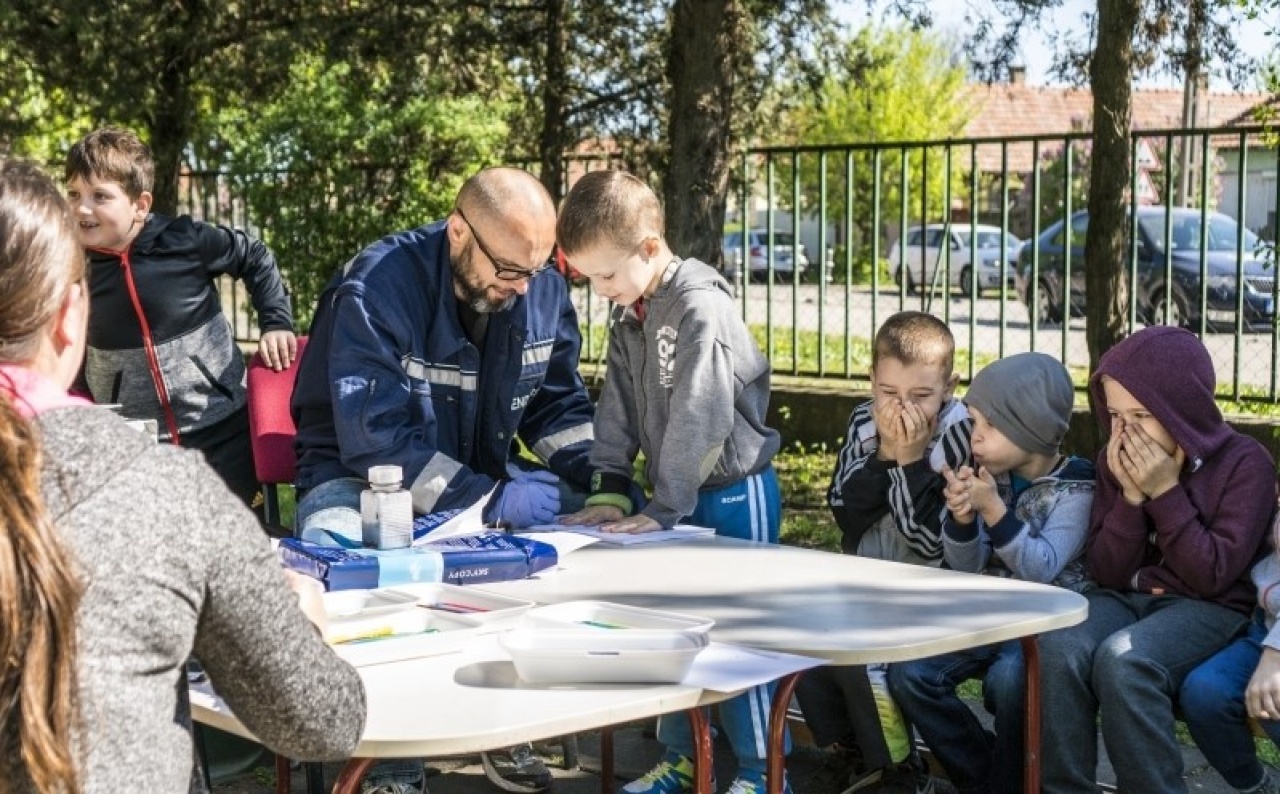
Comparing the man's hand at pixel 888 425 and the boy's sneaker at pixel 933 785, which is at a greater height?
the man's hand at pixel 888 425

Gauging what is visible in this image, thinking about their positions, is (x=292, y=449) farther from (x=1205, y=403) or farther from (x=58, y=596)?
(x=58, y=596)

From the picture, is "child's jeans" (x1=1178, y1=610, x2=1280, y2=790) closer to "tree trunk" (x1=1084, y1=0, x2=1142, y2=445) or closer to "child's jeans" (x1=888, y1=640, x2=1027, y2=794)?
"child's jeans" (x1=888, y1=640, x2=1027, y2=794)

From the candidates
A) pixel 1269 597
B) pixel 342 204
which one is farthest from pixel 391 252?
pixel 342 204

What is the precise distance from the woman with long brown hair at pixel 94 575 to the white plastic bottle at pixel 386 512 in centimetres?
→ 146

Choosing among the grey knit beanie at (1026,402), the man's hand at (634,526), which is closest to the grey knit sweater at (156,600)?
the man's hand at (634,526)

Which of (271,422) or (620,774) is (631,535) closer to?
(620,774)

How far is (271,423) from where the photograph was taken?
447 centimetres

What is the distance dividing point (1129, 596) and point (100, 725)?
8.10 ft

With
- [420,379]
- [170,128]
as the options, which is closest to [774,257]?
[170,128]

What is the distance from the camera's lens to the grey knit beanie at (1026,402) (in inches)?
150

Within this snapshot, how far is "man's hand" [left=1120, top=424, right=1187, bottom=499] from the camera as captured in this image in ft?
11.3

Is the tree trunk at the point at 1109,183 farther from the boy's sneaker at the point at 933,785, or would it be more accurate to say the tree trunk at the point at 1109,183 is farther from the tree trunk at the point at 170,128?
the tree trunk at the point at 170,128

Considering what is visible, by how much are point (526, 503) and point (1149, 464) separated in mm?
1450

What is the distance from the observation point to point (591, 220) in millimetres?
3963
